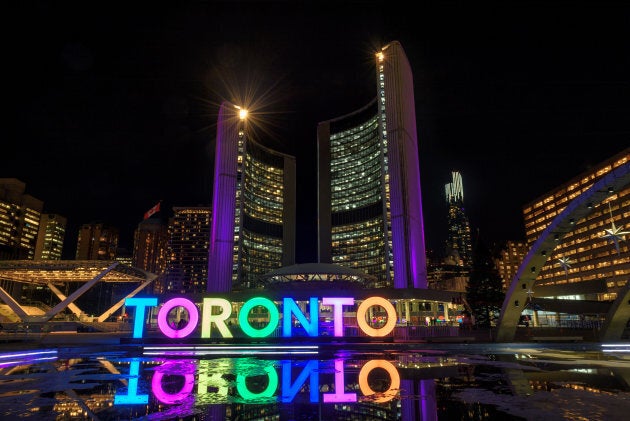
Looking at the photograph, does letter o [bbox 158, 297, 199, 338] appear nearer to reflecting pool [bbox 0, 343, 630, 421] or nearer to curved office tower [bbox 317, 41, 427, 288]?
reflecting pool [bbox 0, 343, 630, 421]

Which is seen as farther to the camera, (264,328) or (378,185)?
(378,185)

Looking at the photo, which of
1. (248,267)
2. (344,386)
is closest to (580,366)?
(344,386)

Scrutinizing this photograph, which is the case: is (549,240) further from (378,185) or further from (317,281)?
(378,185)

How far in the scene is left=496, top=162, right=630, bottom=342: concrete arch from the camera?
22.2 m

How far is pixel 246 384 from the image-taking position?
13945 millimetres

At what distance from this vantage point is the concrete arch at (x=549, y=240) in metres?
22.2

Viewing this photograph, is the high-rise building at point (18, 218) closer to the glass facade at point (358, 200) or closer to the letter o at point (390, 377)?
the glass facade at point (358, 200)

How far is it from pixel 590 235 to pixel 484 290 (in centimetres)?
12982

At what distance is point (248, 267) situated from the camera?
14950 cm

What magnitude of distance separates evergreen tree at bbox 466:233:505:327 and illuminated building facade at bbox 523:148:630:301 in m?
70.4

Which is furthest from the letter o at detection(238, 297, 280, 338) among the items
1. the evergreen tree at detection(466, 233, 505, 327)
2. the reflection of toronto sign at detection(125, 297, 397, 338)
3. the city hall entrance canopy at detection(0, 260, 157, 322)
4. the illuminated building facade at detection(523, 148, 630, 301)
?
the illuminated building facade at detection(523, 148, 630, 301)

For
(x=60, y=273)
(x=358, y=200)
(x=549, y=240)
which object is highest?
(x=358, y=200)

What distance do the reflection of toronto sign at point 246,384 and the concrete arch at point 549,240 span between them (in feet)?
48.3

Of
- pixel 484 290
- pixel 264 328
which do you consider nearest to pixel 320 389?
pixel 264 328
